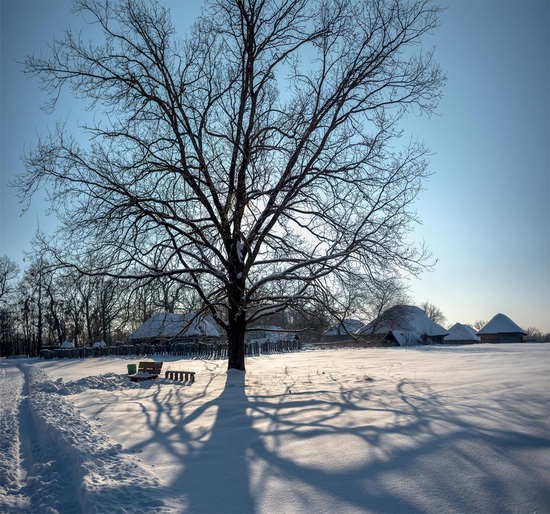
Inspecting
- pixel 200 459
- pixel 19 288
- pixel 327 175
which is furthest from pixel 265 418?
pixel 19 288

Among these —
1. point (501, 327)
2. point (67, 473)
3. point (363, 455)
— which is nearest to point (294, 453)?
point (363, 455)

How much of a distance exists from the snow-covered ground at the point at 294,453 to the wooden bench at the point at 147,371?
5694 mm

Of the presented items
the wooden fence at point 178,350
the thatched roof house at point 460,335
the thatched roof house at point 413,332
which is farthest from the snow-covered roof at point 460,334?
the wooden fence at point 178,350

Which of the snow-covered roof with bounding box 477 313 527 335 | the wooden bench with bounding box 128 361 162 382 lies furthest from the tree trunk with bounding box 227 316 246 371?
the snow-covered roof with bounding box 477 313 527 335

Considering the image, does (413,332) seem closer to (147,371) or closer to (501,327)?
(501,327)

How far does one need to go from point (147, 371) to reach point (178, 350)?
1848 cm

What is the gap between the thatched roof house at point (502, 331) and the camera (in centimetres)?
5212

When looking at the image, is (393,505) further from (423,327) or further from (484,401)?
(423,327)

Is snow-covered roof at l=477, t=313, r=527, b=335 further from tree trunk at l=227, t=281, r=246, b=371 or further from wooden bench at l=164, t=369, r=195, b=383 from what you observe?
wooden bench at l=164, t=369, r=195, b=383

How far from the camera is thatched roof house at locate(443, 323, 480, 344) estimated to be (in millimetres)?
57219

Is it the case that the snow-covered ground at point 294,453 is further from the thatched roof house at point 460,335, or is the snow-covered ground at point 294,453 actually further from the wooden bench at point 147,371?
the thatched roof house at point 460,335

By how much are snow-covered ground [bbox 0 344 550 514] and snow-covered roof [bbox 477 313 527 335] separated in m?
47.2

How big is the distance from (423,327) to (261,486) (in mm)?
54558

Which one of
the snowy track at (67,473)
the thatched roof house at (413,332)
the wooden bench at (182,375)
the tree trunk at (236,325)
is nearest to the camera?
the snowy track at (67,473)
